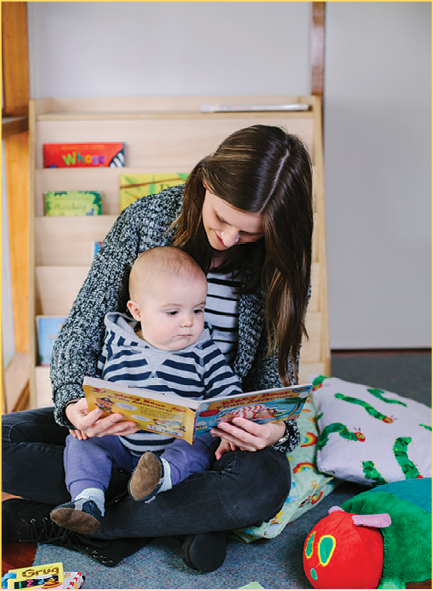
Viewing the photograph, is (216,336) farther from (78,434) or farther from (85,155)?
(85,155)

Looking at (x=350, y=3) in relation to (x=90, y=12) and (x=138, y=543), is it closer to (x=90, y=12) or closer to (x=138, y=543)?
(x=90, y=12)

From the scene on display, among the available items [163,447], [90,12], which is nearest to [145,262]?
[163,447]

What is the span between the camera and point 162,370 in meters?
1.22

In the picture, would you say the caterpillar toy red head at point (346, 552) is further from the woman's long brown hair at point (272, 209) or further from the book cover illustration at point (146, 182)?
the book cover illustration at point (146, 182)

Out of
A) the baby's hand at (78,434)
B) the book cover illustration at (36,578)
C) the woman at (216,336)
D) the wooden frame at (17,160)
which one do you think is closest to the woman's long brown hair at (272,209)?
the woman at (216,336)

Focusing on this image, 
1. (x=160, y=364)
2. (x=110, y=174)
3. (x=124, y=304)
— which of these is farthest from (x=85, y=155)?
(x=160, y=364)

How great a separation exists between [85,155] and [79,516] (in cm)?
142

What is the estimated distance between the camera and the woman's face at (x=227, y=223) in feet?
3.63

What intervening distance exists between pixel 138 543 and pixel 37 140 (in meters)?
1.47

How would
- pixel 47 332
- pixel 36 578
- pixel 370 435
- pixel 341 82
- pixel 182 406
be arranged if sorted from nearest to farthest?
pixel 182 406 < pixel 36 578 < pixel 370 435 < pixel 47 332 < pixel 341 82

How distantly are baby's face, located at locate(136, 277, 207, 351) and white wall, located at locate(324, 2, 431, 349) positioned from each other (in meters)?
1.61

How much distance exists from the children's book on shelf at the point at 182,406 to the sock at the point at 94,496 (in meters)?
0.15

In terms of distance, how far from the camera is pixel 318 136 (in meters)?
2.16

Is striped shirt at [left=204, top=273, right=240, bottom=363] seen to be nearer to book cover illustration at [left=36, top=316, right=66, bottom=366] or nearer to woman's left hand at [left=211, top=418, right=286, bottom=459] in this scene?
woman's left hand at [left=211, top=418, right=286, bottom=459]
